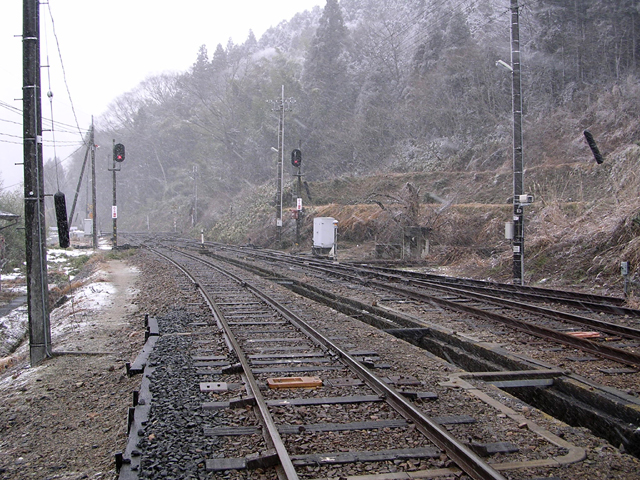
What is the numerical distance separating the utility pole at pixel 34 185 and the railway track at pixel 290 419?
7.38 ft

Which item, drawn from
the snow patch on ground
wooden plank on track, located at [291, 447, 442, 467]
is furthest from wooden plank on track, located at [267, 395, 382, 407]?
the snow patch on ground

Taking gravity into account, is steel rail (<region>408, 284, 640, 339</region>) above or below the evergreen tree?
below

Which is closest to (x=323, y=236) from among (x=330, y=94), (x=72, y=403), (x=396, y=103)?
(x=72, y=403)

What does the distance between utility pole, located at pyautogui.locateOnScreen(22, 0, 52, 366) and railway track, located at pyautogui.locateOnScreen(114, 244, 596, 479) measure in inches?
88.5

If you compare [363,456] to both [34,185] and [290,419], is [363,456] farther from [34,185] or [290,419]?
[34,185]

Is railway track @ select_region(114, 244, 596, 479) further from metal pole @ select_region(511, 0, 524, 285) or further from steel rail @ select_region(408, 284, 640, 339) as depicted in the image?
metal pole @ select_region(511, 0, 524, 285)

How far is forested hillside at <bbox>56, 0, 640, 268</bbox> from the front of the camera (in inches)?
1331

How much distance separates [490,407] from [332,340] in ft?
9.92

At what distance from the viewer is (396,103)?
47406 mm

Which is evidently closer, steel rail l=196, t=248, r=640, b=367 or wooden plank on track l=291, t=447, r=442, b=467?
wooden plank on track l=291, t=447, r=442, b=467

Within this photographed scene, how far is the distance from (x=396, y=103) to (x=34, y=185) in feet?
139

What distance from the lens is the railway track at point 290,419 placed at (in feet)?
12.4

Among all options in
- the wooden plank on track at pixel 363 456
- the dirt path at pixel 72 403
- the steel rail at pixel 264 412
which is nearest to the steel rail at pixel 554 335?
the wooden plank on track at pixel 363 456

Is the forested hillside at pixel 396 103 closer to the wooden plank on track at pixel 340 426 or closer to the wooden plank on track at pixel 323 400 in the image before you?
the wooden plank on track at pixel 323 400
